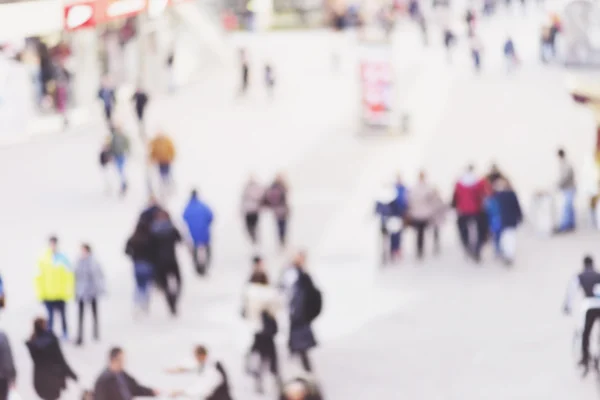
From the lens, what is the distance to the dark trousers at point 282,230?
18.1 meters

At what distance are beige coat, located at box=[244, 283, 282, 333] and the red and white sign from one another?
12.5 metres

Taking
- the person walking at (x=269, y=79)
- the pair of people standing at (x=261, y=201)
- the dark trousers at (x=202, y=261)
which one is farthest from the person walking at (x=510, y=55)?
the dark trousers at (x=202, y=261)

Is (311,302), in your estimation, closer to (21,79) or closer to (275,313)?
(275,313)

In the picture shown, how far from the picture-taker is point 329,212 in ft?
67.7

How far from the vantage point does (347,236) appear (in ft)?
63.1

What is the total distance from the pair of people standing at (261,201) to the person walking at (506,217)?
9.30 ft

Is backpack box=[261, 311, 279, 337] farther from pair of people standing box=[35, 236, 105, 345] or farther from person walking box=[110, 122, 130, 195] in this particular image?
person walking box=[110, 122, 130, 195]

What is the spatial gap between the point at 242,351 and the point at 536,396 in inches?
129

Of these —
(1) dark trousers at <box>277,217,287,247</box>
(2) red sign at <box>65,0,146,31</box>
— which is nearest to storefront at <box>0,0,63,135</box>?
(2) red sign at <box>65,0,146,31</box>

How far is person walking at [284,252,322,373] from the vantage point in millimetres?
13047

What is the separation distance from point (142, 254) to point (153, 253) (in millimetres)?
145

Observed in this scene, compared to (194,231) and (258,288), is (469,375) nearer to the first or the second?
(258,288)

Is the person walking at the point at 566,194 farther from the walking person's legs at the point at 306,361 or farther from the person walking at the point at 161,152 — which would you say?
the walking person's legs at the point at 306,361

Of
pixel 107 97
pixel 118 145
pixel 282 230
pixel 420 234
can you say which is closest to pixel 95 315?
pixel 282 230
